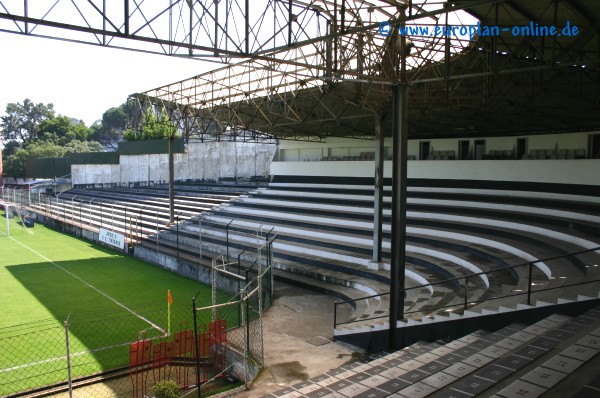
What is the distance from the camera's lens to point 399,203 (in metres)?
10.6

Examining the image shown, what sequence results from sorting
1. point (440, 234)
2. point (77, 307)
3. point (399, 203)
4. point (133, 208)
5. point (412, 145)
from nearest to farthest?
point (399, 203) → point (77, 307) → point (440, 234) → point (412, 145) → point (133, 208)

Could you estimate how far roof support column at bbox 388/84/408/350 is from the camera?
34.3 ft

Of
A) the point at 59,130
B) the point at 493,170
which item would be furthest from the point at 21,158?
the point at 493,170

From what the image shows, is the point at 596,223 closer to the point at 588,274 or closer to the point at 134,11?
the point at 588,274

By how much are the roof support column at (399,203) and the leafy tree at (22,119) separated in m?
107

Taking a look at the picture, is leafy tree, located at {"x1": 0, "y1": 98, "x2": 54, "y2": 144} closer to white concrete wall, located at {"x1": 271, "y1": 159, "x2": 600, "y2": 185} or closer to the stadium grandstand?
the stadium grandstand

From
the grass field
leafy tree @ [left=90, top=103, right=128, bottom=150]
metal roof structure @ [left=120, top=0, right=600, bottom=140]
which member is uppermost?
leafy tree @ [left=90, top=103, right=128, bottom=150]

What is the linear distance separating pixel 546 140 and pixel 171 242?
A: 63.3ft

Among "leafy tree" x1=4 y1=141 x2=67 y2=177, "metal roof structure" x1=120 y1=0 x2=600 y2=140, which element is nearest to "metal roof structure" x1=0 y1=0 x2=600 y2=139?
"metal roof structure" x1=120 y1=0 x2=600 y2=140

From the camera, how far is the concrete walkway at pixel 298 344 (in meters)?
9.28

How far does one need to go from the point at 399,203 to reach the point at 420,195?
13.5m

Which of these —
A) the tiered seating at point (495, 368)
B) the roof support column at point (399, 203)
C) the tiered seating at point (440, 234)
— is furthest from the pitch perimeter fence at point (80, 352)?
the tiered seating at point (440, 234)

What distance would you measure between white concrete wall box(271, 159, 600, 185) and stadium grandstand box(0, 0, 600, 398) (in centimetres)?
7

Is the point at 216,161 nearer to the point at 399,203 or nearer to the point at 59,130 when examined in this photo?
the point at 399,203
